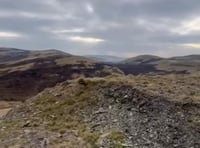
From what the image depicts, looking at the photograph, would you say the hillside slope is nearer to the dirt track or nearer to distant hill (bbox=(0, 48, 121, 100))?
the dirt track

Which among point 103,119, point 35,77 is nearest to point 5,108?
point 103,119

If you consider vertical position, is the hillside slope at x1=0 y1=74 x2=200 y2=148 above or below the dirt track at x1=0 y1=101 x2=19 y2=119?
above

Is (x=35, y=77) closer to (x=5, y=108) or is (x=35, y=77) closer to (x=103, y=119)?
(x=5, y=108)

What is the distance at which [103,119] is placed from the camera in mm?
17391

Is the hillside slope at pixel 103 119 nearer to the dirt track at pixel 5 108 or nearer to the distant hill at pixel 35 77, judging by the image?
the dirt track at pixel 5 108

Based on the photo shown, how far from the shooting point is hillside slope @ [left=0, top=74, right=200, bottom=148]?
1566 centimetres

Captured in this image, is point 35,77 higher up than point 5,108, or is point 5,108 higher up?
point 5,108

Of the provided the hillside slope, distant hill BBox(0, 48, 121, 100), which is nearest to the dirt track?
the hillside slope

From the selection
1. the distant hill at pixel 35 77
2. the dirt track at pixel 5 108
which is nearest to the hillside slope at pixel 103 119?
the dirt track at pixel 5 108

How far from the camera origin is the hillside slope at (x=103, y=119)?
1566 centimetres

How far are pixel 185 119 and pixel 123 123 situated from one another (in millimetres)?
3038

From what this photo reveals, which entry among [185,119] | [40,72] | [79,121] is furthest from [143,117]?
[40,72]

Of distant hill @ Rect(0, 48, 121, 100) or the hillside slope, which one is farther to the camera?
distant hill @ Rect(0, 48, 121, 100)

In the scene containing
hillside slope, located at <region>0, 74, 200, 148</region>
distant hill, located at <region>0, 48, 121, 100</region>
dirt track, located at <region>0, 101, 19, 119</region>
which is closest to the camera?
hillside slope, located at <region>0, 74, 200, 148</region>
